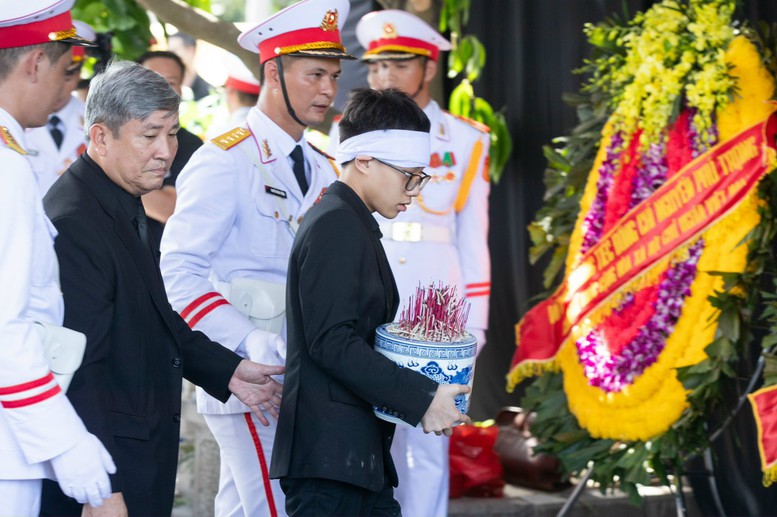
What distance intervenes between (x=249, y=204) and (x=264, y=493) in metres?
0.83

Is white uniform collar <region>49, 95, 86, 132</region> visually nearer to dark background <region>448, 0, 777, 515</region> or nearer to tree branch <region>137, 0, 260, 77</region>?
tree branch <region>137, 0, 260, 77</region>

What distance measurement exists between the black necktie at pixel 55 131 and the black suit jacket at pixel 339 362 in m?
2.93

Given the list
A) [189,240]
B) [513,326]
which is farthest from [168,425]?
[513,326]

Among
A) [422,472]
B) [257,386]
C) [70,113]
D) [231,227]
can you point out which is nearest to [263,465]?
[257,386]

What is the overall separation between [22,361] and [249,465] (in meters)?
1.16

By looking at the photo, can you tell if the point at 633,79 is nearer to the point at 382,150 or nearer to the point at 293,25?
the point at 293,25

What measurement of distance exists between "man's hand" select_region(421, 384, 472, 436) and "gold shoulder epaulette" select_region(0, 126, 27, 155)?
3.31 ft

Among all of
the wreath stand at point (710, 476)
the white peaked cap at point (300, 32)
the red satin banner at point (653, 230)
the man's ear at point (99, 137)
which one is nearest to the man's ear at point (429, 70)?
the red satin banner at point (653, 230)

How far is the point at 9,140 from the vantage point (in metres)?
2.26

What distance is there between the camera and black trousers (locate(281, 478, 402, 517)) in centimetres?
262

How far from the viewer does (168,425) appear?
8.51 ft

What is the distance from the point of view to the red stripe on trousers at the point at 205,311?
10.5 ft

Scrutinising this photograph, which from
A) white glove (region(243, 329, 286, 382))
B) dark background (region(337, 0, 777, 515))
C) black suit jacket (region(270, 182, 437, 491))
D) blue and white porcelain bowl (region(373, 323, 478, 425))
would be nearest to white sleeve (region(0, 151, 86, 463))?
black suit jacket (region(270, 182, 437, 491))

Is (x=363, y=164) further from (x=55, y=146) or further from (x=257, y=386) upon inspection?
(x=55, y=146)
